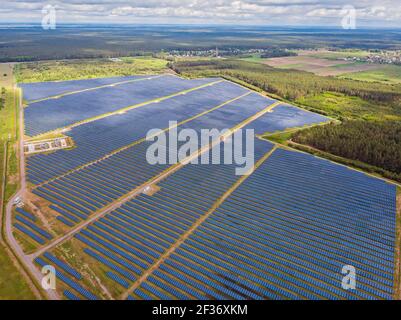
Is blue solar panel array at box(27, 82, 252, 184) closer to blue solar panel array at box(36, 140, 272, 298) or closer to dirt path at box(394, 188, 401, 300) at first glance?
blue solar panel array at box(36, 140, 272, 298)

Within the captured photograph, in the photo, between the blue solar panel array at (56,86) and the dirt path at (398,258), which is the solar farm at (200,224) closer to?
the dirt path at (398,258)

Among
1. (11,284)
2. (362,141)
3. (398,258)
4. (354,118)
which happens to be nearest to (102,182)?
(11,284)

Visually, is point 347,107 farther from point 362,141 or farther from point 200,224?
point 200,224

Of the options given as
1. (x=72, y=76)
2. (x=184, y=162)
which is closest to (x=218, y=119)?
(x=184, y=162)

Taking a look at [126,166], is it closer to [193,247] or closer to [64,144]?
[64,144]

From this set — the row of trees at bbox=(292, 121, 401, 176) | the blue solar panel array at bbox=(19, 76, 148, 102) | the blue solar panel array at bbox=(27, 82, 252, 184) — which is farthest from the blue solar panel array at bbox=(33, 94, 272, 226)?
the blue solar panel array at bbox=(19, 76, 148, 102)

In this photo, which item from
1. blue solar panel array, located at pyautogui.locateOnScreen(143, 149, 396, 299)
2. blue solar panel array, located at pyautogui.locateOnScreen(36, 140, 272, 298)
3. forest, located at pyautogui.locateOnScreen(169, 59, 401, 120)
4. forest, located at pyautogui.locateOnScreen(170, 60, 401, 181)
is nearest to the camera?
blue solar panel array, located at pyautogui.locateOnScreen(143, 149, 396, 299)
